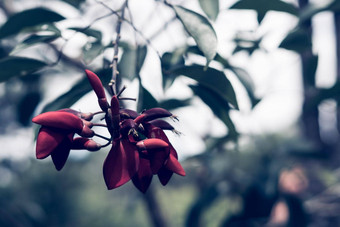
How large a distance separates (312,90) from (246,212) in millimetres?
687

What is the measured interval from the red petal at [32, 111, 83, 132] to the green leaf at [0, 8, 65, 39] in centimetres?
54

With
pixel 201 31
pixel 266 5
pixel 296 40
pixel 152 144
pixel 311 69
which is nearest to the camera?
pixel 152 144

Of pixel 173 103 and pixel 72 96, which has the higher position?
pixel 72 96

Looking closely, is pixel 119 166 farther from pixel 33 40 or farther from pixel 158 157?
pixel 33 40

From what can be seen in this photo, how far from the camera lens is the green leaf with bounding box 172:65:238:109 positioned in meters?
0.85

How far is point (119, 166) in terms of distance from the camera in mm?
591

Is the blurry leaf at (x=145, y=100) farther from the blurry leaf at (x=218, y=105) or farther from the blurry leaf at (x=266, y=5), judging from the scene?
the blurry leaf at (x=266, y=5)

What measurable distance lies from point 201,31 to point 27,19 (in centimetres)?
57

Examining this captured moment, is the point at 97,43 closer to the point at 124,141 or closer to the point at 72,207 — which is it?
the point at 124,141

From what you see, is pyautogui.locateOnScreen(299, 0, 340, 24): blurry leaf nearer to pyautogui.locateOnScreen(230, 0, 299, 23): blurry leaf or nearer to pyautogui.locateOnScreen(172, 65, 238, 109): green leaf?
pyautogui.locateOnScreen(230, 0, 299, 23): blurry leaf

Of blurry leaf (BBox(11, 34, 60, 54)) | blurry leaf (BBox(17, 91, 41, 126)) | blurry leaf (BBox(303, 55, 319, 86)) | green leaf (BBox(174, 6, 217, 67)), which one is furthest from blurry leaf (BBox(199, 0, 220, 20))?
blurry leaf (BBox(17, 91, 41, 126))

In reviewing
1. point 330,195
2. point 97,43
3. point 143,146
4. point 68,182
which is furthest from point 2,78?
point 68,182

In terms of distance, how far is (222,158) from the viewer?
1.85 m

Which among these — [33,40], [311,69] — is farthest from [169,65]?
[311,69]
